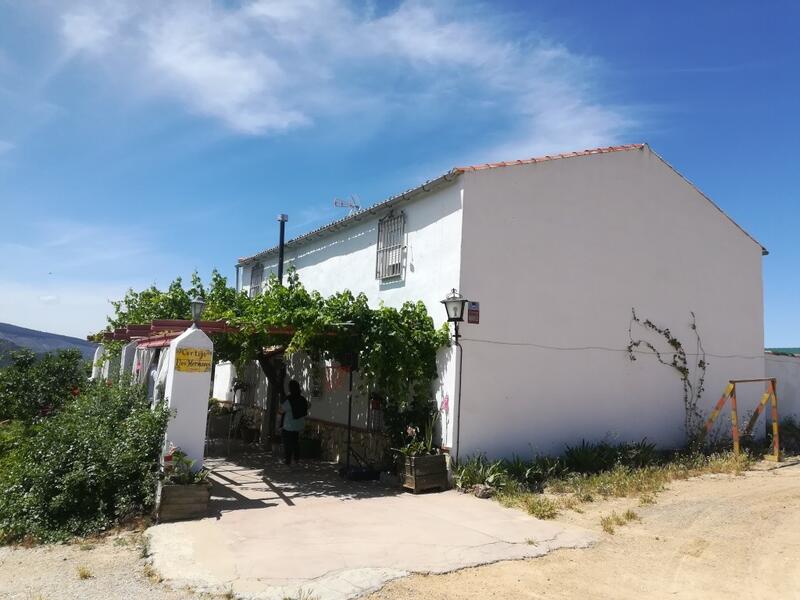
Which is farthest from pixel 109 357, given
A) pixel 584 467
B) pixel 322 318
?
pixel 584 467

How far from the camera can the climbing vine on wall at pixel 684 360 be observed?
12.5m

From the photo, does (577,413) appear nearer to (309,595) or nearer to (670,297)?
(670,297)

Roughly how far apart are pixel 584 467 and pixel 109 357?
1221cm

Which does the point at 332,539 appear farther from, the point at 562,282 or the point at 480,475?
the point at 562,282

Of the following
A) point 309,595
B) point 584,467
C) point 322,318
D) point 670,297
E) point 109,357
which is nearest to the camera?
point 309,595

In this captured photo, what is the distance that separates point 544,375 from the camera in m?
11.0

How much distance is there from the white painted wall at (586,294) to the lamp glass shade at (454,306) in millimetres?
370

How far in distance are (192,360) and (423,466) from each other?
3.92m

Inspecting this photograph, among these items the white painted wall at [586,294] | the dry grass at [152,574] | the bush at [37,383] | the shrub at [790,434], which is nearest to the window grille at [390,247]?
the white painted wall at [586,294]

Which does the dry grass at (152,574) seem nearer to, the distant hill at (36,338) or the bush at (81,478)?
the bush at (81,478)

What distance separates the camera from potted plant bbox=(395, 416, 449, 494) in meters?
9.48

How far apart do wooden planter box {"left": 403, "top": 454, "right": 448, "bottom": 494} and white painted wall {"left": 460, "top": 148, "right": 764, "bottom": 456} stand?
→ 550 millimetres

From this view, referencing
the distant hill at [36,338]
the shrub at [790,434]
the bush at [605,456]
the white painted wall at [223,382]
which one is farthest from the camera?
the distant hill at [36,338]

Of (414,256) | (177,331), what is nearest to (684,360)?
(414,256)
